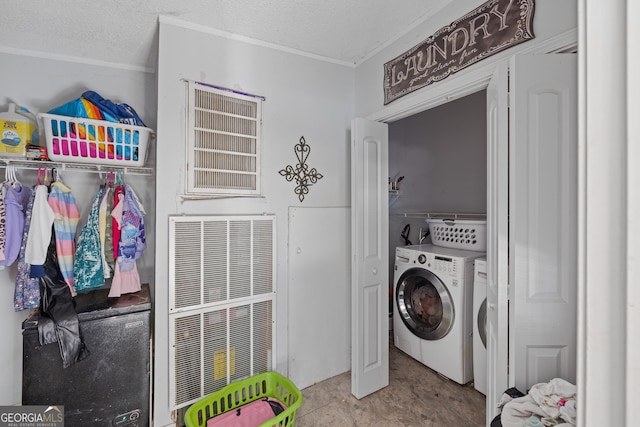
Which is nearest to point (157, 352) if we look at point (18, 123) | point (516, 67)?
point (18, 123)

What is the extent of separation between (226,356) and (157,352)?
399 mm

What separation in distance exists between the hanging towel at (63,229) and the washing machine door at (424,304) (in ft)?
7.77

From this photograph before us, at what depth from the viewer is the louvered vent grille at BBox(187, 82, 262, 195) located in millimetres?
1743

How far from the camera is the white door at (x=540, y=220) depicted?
3.80 feet

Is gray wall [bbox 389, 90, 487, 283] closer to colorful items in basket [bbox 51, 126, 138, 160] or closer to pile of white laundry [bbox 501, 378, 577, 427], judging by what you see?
pile of white laundry [bbox 501, 378, 577, 427]

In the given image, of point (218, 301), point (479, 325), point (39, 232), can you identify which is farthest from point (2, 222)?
point (479, 325)

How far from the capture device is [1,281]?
1.85 meters

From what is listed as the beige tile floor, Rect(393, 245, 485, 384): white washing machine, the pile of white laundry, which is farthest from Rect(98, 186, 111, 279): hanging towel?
Rect(393, 245, 485, 384): white washing machine

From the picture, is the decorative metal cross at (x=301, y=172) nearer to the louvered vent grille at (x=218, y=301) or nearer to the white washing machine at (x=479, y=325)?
the louvered vent grille at (x=218, y=301)

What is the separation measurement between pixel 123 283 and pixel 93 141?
84 centimetres

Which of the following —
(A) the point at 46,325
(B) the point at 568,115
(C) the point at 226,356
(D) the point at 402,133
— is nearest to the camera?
(B) the point at 568,115

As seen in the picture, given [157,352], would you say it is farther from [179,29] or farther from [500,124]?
[500,124]

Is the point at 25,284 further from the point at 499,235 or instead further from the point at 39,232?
the point at 499,235

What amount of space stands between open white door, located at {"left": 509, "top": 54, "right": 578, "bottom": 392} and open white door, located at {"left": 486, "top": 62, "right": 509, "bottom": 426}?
0.10 ft
